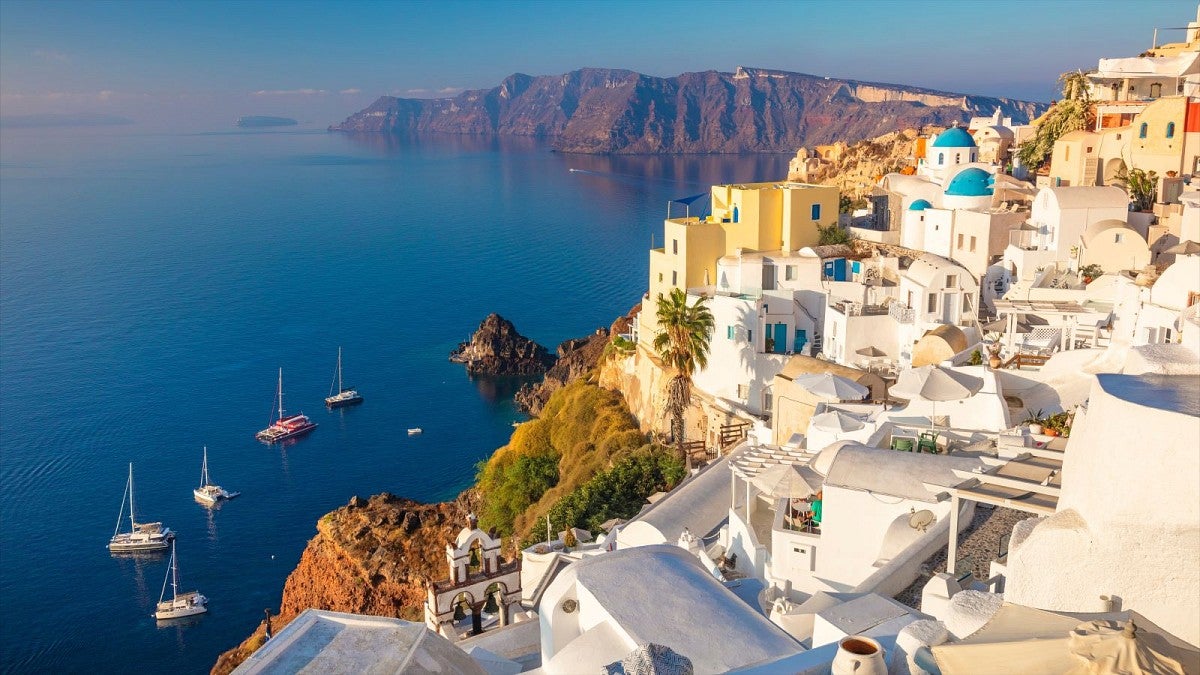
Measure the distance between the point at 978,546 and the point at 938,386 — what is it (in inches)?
262

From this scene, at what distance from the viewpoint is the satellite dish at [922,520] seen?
13867 mm

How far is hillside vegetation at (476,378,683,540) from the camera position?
87.8 ft

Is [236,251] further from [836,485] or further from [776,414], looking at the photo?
[836,485]

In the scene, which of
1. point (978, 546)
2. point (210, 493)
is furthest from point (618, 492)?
point (210, 493)

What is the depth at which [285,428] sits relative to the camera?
190 ft

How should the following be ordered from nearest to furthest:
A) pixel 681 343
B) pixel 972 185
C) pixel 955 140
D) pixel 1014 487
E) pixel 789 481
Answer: pixel 1014 487 < pixel 789 481 < pixel 681 343 < pixel 972 185 < pixel 955 140

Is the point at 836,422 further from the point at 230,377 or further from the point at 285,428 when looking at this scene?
the point at 230,377

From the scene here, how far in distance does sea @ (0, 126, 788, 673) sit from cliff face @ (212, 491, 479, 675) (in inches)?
173

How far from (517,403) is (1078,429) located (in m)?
55.5

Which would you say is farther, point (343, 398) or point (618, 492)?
point (343, 398)

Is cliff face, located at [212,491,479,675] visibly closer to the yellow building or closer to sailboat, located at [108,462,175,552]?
the yellow building

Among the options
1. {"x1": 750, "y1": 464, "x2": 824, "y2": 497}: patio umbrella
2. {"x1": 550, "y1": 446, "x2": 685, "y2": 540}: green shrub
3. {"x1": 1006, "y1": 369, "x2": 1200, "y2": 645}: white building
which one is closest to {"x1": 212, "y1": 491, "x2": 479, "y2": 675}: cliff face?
{"x1": 550, "y1": 446, "x2": 685, "y2": 540}: green shrub

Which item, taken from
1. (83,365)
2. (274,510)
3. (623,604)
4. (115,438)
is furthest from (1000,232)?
(83,365)

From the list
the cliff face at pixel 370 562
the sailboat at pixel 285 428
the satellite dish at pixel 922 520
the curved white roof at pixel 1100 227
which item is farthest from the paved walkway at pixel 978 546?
the sailboat at pixel 285 428
